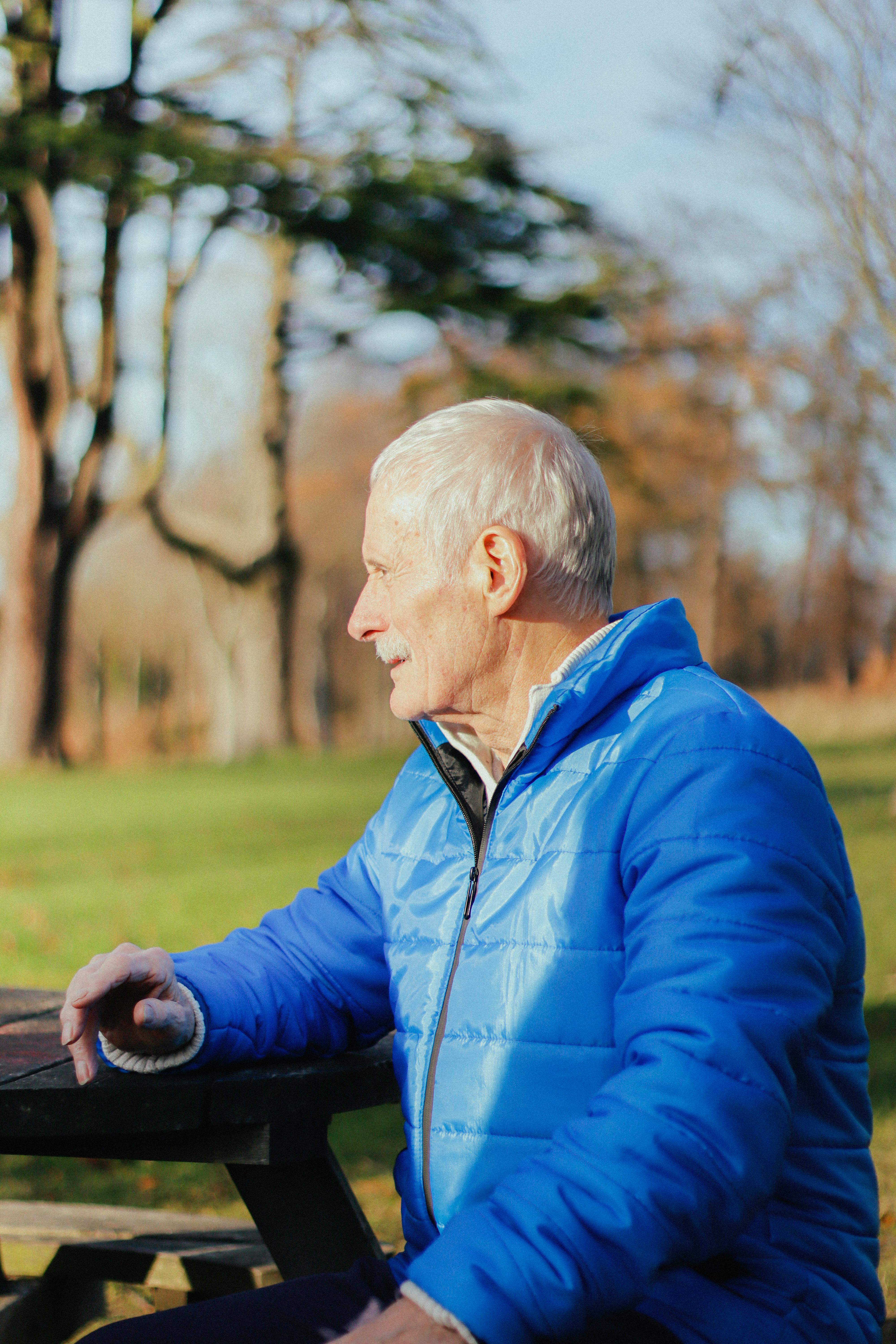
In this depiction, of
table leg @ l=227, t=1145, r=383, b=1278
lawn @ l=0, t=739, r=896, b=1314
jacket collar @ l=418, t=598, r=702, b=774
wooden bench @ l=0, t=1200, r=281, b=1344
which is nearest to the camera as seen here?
jacket collar @ l=418, t=598, r=702, b=774

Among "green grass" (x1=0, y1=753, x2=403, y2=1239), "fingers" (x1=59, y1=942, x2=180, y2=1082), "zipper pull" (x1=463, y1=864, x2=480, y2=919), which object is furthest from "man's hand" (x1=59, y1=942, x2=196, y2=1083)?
"green grass" (x1=0, y1=753, x2=403, y2=1239)

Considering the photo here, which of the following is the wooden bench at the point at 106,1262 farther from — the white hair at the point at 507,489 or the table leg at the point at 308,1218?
the white hair at the point at 507,489

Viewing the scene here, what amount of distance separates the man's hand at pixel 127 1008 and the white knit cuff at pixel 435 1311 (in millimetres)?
665

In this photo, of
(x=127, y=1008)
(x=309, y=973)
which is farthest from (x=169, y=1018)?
(x=309, y=973)

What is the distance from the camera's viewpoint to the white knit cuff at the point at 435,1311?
1.14 m

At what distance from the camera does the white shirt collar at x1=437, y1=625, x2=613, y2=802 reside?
1.70m

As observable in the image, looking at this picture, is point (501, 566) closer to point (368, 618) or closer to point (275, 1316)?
point (368, 618)

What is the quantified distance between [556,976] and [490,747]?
0.39 meters

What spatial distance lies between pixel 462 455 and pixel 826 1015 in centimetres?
79

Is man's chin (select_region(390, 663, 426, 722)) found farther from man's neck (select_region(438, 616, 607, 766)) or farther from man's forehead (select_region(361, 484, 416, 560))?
man's forehead (select_region(361, 484, 416, 560))

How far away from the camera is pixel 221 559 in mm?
23938

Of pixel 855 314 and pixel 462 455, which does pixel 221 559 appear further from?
pixel 462 455

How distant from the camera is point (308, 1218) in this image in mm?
2098

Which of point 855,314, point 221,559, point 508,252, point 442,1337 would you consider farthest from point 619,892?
point 221,559
